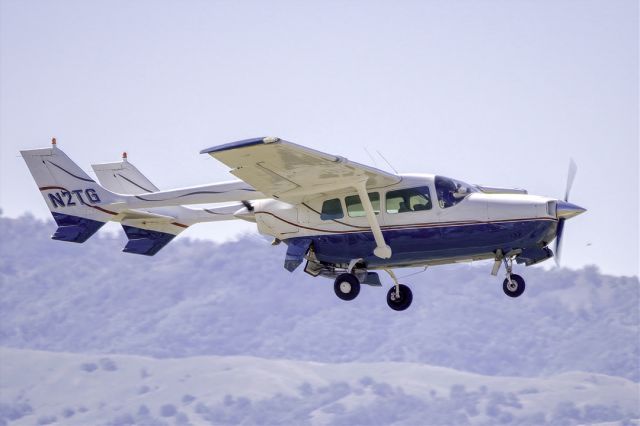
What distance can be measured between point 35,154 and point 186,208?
4.74 metres

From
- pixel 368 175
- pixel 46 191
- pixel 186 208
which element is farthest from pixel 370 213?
pixel 46 191

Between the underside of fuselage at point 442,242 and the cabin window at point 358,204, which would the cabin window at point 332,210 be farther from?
the underside of fuselage at point 442,242

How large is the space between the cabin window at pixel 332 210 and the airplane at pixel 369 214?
3cm

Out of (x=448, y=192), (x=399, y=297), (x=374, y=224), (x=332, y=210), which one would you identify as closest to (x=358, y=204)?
(x=332, y=210)

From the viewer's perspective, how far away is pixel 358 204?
35.3 m

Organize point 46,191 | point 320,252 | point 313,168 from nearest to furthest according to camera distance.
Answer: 1. point 313,168
2. point 320,252
3. point 46,191

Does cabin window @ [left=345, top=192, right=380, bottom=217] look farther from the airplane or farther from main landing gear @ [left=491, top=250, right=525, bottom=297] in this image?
main landing gear @ [left=491, top=250, right=525, bottom=297]

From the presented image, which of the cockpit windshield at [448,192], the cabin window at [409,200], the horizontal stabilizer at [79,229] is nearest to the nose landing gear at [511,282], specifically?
the cockpit windshield at [448,192]

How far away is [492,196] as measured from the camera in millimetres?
34969

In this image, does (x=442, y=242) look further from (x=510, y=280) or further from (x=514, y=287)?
(x=514, y=287)

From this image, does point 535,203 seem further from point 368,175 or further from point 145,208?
point 145,208

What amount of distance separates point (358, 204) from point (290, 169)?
2462mm

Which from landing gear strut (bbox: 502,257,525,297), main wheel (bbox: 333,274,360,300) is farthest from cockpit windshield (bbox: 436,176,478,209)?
main wheel (bbox: 333,274,360,300)

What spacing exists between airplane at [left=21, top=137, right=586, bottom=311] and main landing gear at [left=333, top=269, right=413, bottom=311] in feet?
0.09
